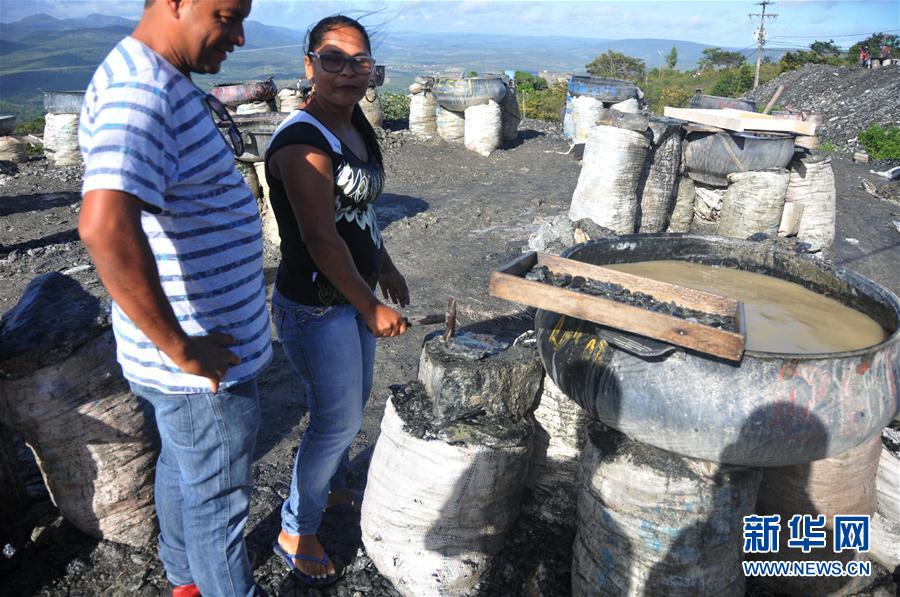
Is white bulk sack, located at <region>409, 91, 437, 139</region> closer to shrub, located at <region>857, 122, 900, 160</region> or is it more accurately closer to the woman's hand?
shrub, located at <region>857, 122, 900, 160</region>

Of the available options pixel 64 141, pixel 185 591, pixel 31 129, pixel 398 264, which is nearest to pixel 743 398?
pixel 185 591

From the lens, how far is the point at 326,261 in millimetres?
1646

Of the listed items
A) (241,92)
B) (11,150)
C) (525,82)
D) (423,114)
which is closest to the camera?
(241,92)

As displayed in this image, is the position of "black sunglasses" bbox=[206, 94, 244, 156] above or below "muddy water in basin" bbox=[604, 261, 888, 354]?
above

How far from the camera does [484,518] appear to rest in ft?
6.63

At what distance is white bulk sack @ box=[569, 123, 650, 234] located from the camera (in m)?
4.34

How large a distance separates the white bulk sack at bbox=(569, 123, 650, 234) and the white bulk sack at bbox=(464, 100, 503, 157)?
5.12m

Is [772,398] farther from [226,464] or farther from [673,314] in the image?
[226,464]

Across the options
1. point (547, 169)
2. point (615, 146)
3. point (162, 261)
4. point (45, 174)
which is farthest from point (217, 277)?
point (45, 174)

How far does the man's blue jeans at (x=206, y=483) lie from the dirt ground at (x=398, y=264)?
37 cm

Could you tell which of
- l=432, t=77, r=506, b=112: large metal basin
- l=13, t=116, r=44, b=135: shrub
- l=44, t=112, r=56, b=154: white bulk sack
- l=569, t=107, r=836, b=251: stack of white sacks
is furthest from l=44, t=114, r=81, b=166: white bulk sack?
l=569, t=107, r=836, b=251: stack of white sacks

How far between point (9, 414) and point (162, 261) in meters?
1.08

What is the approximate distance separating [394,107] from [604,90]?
607cm

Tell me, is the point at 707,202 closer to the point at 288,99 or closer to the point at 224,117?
the point at 224,117
